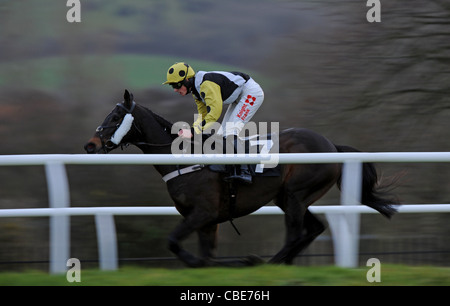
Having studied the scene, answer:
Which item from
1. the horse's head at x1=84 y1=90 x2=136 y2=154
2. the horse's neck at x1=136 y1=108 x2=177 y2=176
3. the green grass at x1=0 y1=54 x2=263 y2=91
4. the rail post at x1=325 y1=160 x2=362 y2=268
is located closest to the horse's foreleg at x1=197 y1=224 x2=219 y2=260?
the horse's neck at x1=136 y1=108 x2=177 y2=176

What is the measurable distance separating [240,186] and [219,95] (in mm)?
703

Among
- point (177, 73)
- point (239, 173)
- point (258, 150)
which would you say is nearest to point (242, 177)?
point (239, 173)

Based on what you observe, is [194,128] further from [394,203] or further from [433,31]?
[433,31]

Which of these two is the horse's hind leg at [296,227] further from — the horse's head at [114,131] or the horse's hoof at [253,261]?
the horse's head at [114,131]

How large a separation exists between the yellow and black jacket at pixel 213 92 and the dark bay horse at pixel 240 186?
33cm

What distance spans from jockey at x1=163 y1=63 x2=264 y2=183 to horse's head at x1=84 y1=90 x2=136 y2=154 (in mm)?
399

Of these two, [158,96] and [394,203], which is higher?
[158,96]

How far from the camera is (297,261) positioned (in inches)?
244

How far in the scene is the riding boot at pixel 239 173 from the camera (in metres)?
4.60

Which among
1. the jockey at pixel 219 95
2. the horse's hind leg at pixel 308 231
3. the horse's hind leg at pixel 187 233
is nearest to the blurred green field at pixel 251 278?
the horse's hind leg at pixel 187 233

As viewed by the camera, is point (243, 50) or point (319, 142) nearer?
point (319, 142)

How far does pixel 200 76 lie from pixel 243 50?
5.92 metres

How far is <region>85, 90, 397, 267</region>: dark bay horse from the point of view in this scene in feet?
15.0

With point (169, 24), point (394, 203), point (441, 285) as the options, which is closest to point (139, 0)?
point (169, 24)
